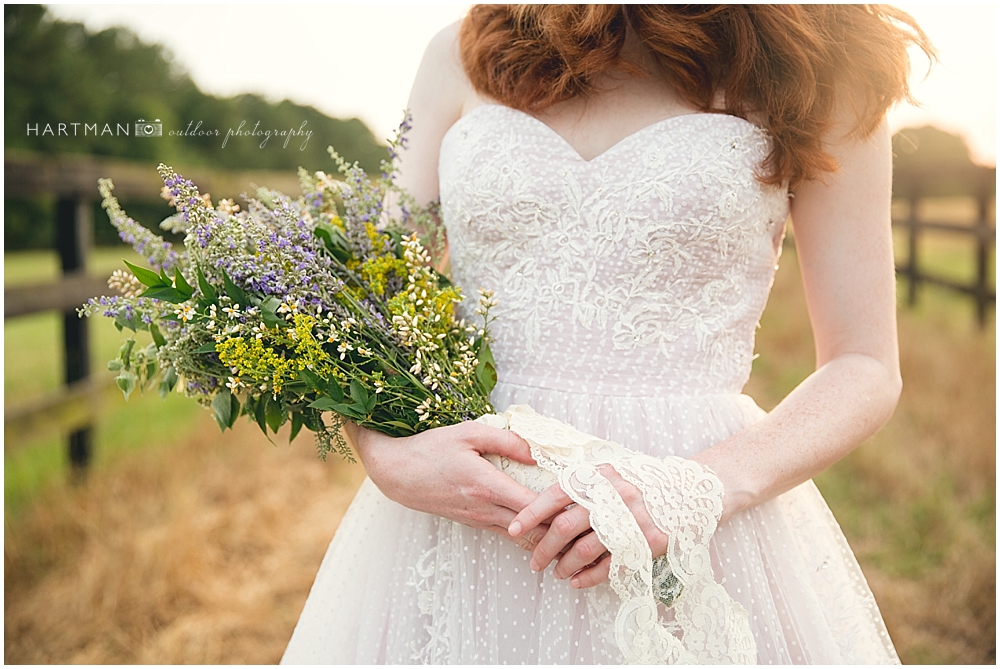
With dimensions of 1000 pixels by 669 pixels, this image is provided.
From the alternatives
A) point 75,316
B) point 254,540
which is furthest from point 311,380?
point 75,316

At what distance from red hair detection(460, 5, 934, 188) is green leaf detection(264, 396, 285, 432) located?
0.77 meters

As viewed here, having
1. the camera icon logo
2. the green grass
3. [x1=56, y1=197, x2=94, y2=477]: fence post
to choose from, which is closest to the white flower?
the green grass

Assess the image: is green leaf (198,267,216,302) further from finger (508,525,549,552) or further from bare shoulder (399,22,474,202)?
finger (508,525,549,552)

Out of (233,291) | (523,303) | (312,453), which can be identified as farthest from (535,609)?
(312,453)

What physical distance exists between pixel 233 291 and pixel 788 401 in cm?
105

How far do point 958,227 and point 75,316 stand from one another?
22.7ft

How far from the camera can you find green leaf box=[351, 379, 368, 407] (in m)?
1.26

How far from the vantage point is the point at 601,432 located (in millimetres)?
1453

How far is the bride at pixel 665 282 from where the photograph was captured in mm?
1395

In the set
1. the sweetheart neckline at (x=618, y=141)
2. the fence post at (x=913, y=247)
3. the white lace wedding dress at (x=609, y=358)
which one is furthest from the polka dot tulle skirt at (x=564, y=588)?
the fence post at (x=913, y=247)

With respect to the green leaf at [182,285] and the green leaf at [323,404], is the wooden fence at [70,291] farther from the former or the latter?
the green leaf at [323,404]

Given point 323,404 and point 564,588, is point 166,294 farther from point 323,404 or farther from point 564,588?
point 564,588

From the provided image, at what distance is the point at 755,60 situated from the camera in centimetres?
149

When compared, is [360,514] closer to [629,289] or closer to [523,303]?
[523,303]
